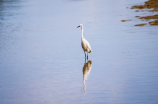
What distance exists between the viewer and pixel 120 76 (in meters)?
15.1

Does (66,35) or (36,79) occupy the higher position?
(36,79)

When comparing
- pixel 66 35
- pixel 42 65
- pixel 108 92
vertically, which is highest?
pixel 108 92

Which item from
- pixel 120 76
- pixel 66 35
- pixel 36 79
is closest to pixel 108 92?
pixel 120 76

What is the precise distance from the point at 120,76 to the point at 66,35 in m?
14.4

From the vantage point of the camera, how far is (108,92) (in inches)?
508

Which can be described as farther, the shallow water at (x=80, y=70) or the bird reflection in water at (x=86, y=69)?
the bird reflection in water at (x=86, y=69)

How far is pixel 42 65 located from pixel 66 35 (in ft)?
36.4

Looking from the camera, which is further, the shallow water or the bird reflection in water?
the bird reflection in water

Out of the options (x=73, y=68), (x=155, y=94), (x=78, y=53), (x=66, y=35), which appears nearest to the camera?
(x=155, y=94)

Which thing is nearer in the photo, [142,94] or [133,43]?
[142,94]

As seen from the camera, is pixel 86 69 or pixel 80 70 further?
pixel 86 69

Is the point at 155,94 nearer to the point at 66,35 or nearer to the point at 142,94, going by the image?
the point at 142,94

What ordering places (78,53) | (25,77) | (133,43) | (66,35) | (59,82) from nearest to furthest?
(59,82)
(25,77)
(78,53)
(133,43)
(66,35)

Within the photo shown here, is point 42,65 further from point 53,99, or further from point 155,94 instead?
point 155,94
